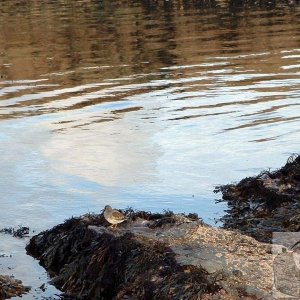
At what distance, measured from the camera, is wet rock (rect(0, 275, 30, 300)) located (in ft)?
33.3

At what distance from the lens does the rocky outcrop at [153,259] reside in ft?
29.2

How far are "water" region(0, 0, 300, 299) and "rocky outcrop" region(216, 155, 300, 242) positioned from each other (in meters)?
0.39

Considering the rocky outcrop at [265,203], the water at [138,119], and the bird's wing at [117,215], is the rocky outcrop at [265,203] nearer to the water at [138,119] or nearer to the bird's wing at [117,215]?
the water at [138,119]

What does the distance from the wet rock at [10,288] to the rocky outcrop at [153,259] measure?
46 cm

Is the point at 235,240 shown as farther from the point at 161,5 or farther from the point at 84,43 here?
the point at 161,5

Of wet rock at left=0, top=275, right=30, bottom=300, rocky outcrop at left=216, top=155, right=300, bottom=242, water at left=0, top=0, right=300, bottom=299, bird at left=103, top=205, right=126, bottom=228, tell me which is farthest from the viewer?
water at left=0, top=0, right=300, bottom=299

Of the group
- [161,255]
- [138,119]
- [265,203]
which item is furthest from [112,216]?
[138,119]

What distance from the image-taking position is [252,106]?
22328 mm

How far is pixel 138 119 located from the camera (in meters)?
21.4

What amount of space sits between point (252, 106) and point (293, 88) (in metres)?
3.16

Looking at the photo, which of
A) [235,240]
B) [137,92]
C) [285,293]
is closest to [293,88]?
[137,92]

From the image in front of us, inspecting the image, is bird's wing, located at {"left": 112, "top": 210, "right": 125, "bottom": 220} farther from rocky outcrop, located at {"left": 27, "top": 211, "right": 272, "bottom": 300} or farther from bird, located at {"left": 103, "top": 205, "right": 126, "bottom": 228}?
rocky outcrop, located at {"left": 27, "top": 211, "right": 272, "bottom": 300}

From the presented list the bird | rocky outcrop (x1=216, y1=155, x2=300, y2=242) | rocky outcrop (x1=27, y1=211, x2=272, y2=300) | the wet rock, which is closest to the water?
the wet rock

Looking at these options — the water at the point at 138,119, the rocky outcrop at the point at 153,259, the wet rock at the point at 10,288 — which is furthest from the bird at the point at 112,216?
the wet rock at the point at 10,288
